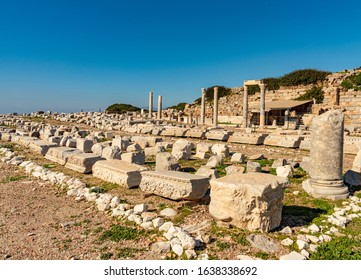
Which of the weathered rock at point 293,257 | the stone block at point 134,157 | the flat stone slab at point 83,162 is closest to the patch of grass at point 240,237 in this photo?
the weathered rock at point 293,257

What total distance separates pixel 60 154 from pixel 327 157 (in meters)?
8.50

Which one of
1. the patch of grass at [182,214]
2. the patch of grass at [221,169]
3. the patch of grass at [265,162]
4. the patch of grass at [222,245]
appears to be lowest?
the patch of grass at [222,245]

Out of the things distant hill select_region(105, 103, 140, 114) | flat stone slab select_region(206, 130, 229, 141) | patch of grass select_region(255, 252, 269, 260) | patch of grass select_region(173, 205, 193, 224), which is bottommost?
patch of grass select_region(255, 252, 269, 260)

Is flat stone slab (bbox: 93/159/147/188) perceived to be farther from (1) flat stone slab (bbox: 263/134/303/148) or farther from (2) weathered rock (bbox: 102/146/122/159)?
(1) flat stone slab (bbox: 263/134/303/148)

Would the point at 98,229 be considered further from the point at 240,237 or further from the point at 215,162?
the point at 215,162

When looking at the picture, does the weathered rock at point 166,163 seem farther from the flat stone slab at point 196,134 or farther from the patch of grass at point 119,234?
the flat stone slab at point 196,134

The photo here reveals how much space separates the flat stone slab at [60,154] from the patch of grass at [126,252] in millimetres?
6626

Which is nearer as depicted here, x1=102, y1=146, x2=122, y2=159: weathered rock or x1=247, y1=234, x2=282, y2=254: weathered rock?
x1=247, y1=234, x2=282, y2=254: weathered rock

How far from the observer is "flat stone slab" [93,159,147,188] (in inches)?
298

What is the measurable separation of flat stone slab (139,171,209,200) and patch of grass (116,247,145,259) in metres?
1.93

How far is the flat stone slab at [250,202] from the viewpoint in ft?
16.5

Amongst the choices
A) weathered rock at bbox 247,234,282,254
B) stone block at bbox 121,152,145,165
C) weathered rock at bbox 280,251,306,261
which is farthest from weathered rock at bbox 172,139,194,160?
weathered rock at bbox 280,251,306,261

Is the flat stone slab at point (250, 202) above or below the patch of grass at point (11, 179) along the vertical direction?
above
